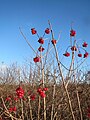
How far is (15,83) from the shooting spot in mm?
10281

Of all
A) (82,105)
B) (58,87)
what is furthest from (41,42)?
(82,105)

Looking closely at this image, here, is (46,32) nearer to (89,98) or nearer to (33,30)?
(33,30)

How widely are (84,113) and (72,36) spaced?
3050 mm

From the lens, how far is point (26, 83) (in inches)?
263

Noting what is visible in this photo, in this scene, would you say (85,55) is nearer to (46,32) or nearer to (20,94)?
(46,32)

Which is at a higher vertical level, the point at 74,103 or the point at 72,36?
the point at 72,36

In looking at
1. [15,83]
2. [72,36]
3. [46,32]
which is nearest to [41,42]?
[46,32]

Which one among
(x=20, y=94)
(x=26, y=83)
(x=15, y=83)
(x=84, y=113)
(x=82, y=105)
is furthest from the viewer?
(x=15, y=83)

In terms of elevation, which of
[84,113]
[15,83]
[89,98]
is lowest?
[84,113]

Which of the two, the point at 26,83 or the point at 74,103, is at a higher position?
the point at 26,83

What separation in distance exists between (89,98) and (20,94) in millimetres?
3993

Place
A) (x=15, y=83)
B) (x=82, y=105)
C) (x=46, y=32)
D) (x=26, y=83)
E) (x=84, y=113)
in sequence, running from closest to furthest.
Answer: (x=46, y=32)
(x=84, y=113)
(x=82, y=105)
(x=26, y=83)
(x=15, y=83)

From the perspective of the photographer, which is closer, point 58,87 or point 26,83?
point 58,87

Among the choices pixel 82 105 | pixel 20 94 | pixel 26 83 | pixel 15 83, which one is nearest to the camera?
pixel 20 94
